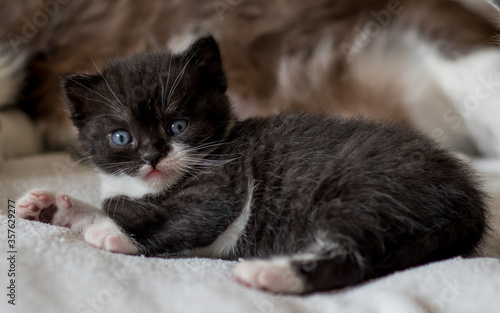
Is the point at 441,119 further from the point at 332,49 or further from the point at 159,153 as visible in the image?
the point at 159,153

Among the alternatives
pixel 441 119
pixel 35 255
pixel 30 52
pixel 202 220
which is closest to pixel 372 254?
pixel 202 220

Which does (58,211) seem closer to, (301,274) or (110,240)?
(110,240)

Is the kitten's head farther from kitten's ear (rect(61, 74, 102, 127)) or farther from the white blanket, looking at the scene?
the white blanket

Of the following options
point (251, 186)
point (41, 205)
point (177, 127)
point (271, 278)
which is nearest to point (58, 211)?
point (41, 205)

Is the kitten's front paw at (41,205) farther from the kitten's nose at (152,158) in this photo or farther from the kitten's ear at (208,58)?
the kitten's ear at (208,58)

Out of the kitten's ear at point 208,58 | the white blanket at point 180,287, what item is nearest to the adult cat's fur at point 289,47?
the kitten's ear at point 208,58

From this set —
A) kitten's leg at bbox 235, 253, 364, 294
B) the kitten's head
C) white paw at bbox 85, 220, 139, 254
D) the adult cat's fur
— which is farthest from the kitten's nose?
the adult cat's fur

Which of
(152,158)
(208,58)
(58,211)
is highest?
(208,58)
